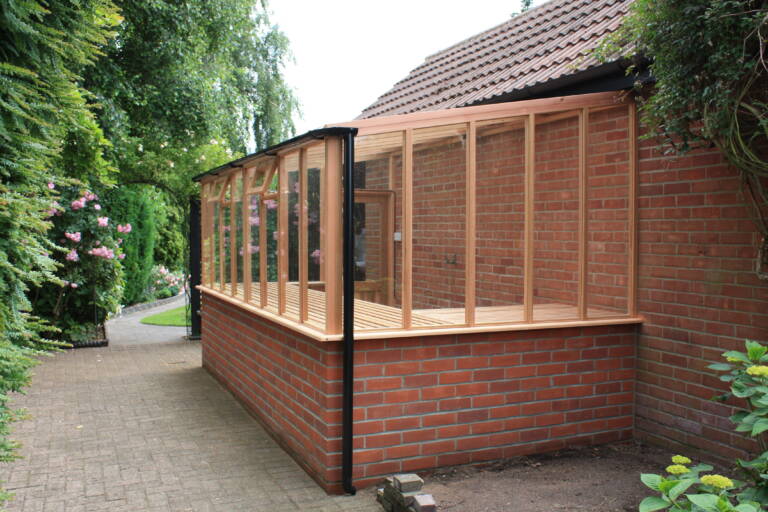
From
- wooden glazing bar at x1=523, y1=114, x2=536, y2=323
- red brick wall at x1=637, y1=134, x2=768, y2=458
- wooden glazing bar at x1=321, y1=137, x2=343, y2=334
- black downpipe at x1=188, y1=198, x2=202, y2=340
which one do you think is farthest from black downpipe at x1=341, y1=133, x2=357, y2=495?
black downpipe at x1=188, y1=198, x2=202, y2=340

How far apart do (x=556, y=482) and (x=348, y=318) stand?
75.3 inches

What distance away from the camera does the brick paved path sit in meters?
5.02

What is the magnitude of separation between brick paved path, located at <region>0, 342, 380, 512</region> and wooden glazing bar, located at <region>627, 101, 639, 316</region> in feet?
9.08

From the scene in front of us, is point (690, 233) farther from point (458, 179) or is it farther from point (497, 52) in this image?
point (497, 52)

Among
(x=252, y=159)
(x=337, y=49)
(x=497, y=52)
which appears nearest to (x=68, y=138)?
(x=252, y=159)

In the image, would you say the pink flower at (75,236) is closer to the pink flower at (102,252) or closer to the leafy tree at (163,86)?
the pink flower at (102,252)

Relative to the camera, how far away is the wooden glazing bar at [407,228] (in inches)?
210

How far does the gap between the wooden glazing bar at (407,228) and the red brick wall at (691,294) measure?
1997mm

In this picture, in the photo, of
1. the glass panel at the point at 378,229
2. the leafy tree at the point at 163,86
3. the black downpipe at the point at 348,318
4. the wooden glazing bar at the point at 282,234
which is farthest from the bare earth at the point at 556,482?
the leafy tree at the point at 163,86

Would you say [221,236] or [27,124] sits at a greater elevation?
[27,124]

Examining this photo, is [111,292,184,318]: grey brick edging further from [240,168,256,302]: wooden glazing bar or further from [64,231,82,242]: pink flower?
[240,168,256,302]: wooden glazing bar

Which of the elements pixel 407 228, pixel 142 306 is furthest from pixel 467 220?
pixel 142 306

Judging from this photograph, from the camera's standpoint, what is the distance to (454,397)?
5441 millimetres

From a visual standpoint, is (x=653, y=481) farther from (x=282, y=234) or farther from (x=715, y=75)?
(x=282, y=234)
